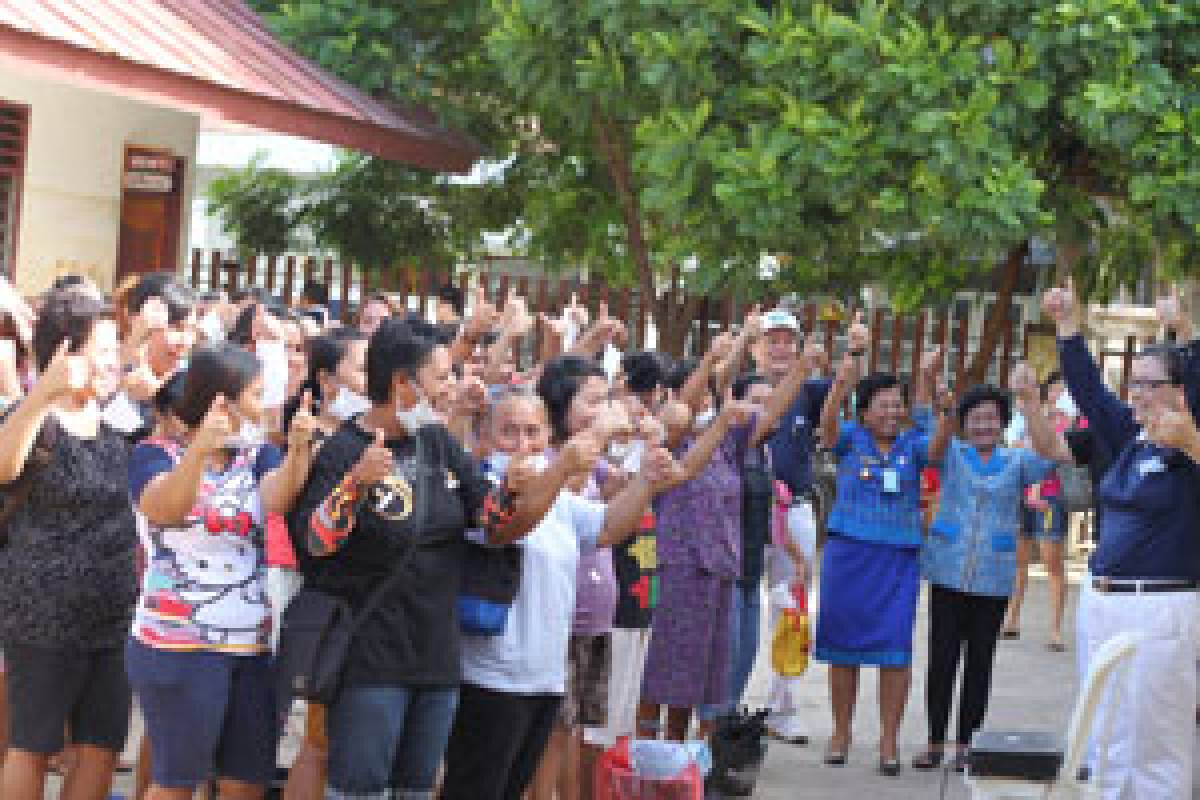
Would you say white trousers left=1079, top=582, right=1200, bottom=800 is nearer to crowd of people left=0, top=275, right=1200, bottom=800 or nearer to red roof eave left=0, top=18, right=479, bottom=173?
crowd of people left=0, top=275, right=1200, bottom=800

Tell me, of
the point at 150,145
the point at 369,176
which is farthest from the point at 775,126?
the point at 369,176

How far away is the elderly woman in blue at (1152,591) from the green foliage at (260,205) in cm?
1187

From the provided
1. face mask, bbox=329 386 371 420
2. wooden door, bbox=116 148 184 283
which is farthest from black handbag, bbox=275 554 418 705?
wooden door, bbox=116 148 184 283

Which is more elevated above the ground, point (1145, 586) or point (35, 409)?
point (35, 409)

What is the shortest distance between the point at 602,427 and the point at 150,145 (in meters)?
9.52

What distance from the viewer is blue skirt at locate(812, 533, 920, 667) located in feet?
29.9

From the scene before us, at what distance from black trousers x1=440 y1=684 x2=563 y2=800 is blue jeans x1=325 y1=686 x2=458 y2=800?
29 centimetres

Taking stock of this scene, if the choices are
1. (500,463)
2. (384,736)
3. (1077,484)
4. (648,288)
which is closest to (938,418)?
(1077,484)

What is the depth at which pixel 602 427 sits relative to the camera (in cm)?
583

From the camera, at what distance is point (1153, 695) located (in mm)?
7262

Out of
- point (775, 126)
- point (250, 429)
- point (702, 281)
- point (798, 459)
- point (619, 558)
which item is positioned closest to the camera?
point (250, 429)

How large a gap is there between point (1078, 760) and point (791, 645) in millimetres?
3471

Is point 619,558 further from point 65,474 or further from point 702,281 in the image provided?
point 702,281

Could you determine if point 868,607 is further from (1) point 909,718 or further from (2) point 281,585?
(2) point 281,585
